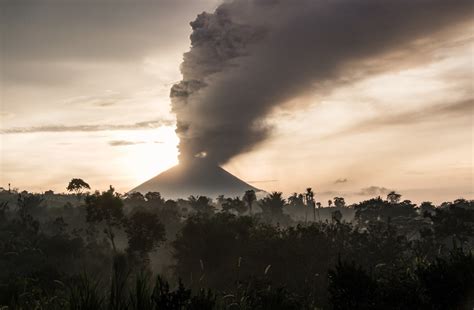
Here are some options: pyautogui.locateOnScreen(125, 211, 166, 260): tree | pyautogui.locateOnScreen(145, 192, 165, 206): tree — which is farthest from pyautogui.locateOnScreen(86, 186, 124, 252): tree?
pyautogui.locateOnScreen(145, 192, 165, 206): tree

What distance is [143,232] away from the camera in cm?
5772

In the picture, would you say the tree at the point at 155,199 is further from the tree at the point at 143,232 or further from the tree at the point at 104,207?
the tree at the point at 143,232

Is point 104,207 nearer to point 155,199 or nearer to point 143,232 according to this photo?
point 143,232

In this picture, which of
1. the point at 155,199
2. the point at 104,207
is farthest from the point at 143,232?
the point at 155,199

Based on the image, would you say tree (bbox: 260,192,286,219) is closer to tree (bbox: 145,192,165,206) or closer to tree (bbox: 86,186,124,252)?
tree (bbox: 145,192,165,206)

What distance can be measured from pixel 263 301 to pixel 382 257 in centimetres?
3729

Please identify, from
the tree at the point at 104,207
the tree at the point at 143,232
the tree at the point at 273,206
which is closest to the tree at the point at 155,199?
the tree at the point at 273,206

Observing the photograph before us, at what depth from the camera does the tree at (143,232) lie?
188ft

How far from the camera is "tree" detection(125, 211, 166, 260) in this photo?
5716cm

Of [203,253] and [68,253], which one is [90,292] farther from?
[68,253]

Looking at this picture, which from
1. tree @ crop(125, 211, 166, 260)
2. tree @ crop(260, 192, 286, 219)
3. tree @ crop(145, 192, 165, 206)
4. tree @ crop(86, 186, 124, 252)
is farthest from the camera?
tree @ crop(260, 192, 286, 219)

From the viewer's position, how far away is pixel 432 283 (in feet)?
63.1

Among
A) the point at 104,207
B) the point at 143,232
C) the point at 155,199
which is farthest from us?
the point at 155,199

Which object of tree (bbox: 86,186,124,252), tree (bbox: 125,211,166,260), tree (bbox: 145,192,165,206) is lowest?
tree (bbox: 125,211,166,260)
